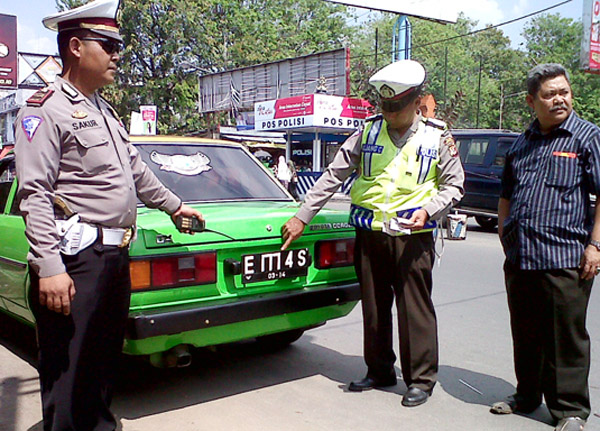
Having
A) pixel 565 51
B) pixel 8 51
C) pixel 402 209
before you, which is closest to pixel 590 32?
pixel 8 51

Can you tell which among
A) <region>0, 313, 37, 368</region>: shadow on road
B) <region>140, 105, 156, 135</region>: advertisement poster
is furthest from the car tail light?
<region>140, 105, 156, 135</region>: advertisement poster

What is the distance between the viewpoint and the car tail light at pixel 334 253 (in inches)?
145

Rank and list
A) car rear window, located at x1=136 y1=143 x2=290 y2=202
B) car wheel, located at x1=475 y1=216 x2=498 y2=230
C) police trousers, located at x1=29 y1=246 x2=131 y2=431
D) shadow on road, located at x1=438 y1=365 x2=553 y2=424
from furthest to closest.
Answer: car wheel, located at x1=475 y1=216 x2=498 y2=230
car rear window, located at x1=136 y1=143 x2=290 y2=202
shadow on road, located at x1=438 y1=365 x2=553 y2=424
police trousers, located at x1=29 y1=246 x2=131 y2=431

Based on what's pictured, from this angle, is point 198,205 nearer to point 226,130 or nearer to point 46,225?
point 46,225

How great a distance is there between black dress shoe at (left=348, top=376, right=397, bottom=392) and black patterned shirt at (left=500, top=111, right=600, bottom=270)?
1128 millimetres

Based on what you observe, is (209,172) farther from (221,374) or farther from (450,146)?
(450,146)

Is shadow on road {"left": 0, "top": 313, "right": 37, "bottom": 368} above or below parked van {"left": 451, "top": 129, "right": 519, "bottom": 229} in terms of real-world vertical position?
below

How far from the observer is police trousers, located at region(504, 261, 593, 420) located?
9.84ft

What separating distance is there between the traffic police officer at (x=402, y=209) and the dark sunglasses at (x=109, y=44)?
4.41 ft

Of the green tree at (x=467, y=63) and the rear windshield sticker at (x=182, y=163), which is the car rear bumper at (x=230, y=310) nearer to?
the rear windshield sticker at (x=182, y=163)

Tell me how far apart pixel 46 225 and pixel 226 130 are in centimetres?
3123

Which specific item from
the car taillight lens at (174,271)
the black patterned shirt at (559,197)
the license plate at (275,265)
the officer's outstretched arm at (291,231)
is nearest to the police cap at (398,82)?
the black patterned shirt at (559,197)

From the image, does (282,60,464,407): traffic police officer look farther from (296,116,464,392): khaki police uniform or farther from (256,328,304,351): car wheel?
(256,328,304,351): car wheel

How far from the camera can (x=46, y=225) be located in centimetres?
226
